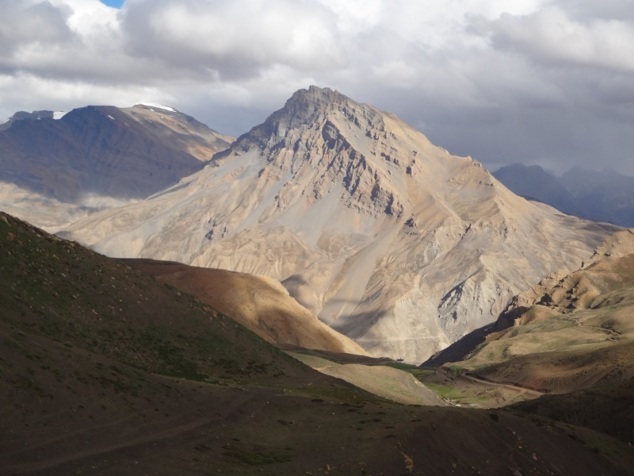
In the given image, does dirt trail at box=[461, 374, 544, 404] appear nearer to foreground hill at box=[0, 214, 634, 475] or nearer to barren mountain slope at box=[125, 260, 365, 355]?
barren mountain slope at box=[125, 260, 365, 355]

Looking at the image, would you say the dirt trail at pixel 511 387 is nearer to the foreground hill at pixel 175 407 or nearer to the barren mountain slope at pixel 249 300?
the barren mountain slope at pixel 249 300

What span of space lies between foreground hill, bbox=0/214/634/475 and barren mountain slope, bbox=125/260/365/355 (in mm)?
67097

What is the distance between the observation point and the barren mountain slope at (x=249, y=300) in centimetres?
16150

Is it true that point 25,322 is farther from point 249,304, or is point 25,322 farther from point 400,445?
point 249,304

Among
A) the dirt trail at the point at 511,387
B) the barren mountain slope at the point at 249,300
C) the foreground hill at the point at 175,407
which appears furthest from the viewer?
the dirt trail at the point at 511,387

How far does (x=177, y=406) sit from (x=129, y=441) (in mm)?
10513

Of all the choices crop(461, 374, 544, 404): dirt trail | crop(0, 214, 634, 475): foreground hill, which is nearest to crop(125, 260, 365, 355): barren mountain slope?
crop(461, 374, 544, 404): dirt trail

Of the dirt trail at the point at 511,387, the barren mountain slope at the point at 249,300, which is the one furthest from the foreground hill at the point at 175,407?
the dirt trail at the point at 511,387

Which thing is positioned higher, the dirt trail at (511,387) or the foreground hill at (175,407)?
the foreground hill at (175,407)

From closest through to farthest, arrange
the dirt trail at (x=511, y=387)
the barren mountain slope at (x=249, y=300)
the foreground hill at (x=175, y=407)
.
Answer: the foreground hill at (x=175, y=407) < the barren mountain slope at (x=249, y=300) < the dirt trail at (x=511, y=387)

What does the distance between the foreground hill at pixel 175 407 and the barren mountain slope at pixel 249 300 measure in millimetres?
67097

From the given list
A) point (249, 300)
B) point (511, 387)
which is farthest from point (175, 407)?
point (511, 387)

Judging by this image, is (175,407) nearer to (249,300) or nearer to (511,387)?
(249,300)

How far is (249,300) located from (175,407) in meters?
118
